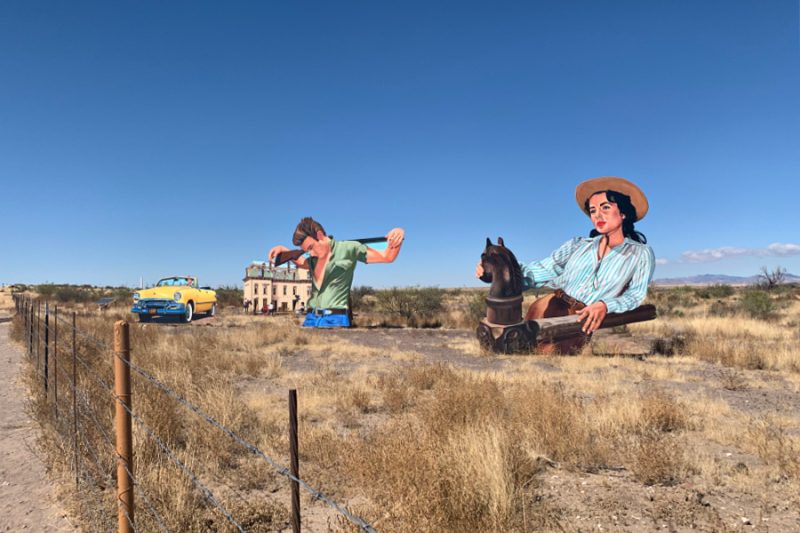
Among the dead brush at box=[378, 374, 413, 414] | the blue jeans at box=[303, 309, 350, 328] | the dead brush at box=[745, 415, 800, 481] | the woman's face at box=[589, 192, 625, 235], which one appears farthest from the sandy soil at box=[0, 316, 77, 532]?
the blue jeans at box=[303, 309, 350, 328]

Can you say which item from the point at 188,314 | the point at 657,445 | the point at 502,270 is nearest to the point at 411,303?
the point at 188,314

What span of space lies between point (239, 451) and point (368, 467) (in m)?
2.06

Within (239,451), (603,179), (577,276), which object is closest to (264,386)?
(239,451)

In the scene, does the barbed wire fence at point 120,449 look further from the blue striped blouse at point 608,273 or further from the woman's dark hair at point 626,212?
the woman's dark hair at point 626,212

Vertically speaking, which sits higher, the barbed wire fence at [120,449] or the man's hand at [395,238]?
the man's hand at [395,238]

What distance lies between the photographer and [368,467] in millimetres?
4777

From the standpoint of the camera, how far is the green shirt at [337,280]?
24.0 metres

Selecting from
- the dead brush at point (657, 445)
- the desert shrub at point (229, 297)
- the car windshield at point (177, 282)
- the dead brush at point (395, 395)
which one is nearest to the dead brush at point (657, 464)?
the dead brush at point (657, 445)

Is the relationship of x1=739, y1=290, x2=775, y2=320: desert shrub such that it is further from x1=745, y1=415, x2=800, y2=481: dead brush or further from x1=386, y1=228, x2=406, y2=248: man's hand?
x1=745, y1=415, x2=800, y2=481: dead brush

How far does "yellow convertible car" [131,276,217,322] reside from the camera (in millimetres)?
23453

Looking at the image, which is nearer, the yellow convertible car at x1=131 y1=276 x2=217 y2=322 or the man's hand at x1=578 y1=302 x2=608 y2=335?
the man's hand at x1=578 y1=302 x2=608 y2=335

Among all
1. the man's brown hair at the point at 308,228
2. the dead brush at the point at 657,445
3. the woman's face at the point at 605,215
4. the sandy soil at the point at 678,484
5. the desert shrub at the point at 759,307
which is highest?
the man's brown hair at the point at 308,228

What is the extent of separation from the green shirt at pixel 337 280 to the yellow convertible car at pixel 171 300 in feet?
18.7

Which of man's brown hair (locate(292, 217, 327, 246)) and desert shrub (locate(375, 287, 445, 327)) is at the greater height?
man's brown hair (locate(292, 217, 327, 246))
